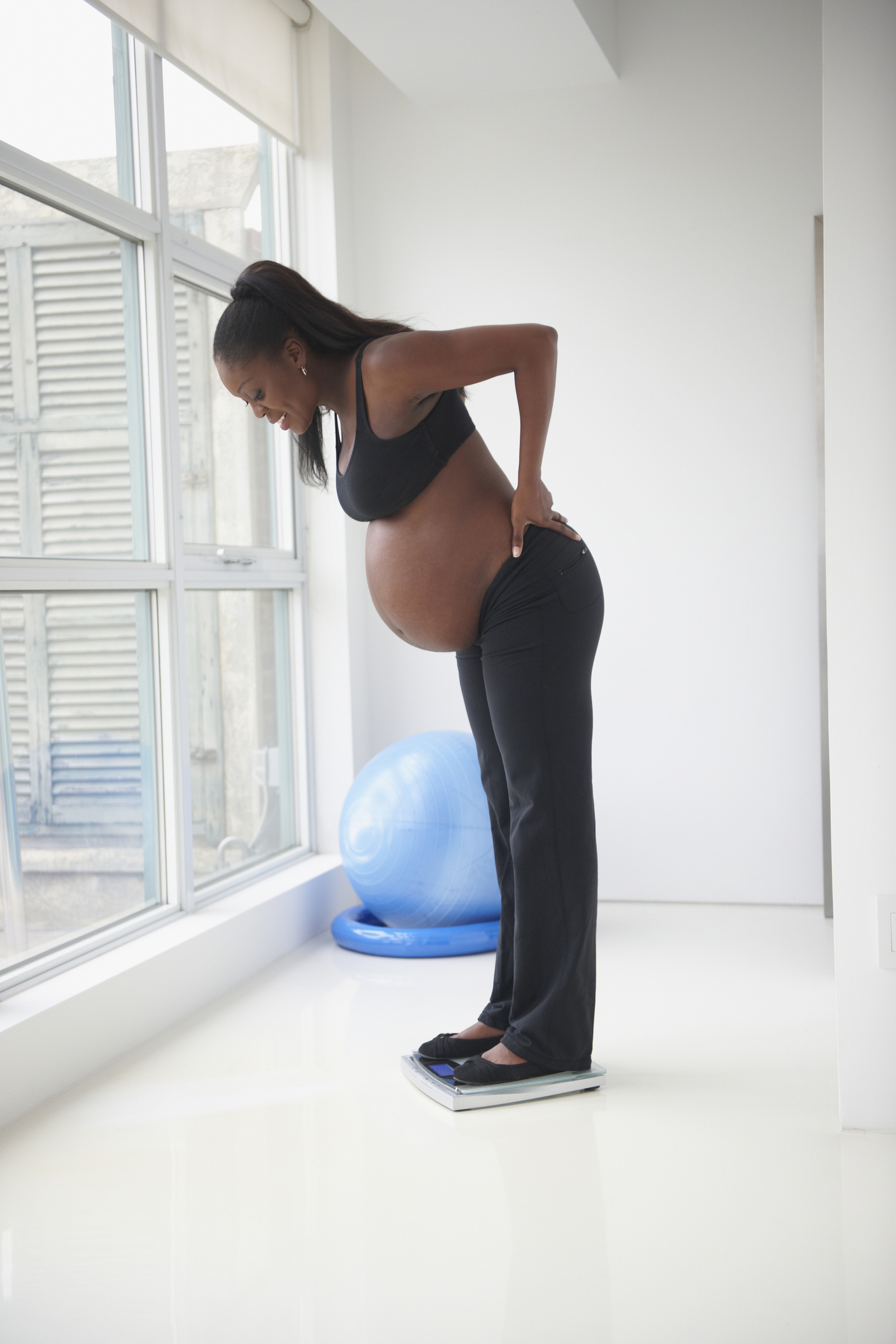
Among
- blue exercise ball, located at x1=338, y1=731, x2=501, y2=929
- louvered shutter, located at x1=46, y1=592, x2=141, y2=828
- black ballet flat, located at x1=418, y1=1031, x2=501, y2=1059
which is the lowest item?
black ballet flat, located at x1=418, y1=1031, x2=501, y2=1059

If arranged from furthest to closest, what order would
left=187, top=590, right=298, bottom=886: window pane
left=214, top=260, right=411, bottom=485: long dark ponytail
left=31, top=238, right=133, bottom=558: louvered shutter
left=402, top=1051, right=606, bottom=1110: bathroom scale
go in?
1. left=187, top=590, right=298, bottom=886: window pane
2. left=31, top=238, right=133, bottom=558: louvered shutter
3. left=402, top=1051, right=606, bottom=1110: bathroom scale
4. left=214, top=260, right=411, bottom=485: long dark ponytail

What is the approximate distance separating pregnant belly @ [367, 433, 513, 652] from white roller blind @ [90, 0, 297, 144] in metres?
1.55

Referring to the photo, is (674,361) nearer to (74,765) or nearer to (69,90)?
(69,90)

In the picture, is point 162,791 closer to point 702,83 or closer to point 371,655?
point 371,655

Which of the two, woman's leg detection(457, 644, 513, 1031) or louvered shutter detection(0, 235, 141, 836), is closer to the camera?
woman's leg detection(457, 644, 513, 1031)

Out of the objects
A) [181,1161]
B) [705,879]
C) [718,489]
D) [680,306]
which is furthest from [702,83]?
[181,1161]

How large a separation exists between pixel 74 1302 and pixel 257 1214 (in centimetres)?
30

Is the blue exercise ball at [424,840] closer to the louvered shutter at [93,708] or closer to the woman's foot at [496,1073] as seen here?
the louvered shutter at [93,708]

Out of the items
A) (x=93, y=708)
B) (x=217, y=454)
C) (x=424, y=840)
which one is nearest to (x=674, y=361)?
(x=217, y=454)

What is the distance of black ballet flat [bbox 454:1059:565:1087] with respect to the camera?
2.11 metres

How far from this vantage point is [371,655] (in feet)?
13.3

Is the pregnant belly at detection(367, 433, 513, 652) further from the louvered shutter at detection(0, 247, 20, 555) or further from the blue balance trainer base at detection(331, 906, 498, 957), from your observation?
the blue balance trainer base at detection(331, 906, 498, 957)

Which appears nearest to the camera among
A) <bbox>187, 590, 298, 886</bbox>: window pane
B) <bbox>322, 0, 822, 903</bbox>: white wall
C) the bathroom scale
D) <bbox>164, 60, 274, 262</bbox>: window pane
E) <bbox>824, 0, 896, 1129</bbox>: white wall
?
<bbox>824, 0, 896, 1129</bbox>: white wall

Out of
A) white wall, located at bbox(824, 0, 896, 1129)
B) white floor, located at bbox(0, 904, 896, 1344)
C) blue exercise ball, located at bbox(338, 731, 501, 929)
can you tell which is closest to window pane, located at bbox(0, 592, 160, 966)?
white floor, located at bbox(0, 904, 896, 1344)
